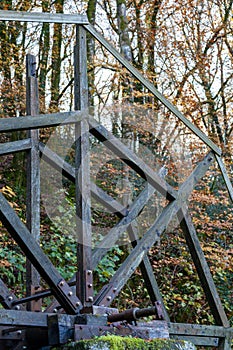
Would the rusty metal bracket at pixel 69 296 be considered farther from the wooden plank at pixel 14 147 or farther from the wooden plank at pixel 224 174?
the wooden plank at pixel 224 174

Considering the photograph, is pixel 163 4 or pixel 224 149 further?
pixel 163 4

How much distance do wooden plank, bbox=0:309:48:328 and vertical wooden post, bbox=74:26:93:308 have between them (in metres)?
0.34

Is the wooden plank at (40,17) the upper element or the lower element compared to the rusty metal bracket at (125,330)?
upper

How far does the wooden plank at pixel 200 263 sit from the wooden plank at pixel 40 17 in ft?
7.11

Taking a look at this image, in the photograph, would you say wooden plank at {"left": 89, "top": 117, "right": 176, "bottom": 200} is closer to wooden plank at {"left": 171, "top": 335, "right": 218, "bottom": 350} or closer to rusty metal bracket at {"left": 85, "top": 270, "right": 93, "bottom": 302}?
rusty metal bracket at {"left": 85, "top": 270, "right": 93, "bottom": 302}

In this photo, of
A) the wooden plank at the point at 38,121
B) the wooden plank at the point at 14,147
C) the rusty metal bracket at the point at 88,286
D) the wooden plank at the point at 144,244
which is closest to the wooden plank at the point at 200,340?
the wooden plank at the point at 144,244

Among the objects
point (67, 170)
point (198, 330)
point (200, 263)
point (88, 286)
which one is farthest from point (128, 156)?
point (198, 330)

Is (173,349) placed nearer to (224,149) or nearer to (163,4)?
(224,149)

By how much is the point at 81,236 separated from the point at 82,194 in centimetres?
33

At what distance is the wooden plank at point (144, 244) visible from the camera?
506cm

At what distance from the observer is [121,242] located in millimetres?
10625

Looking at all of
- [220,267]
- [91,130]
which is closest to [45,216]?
[220,267]

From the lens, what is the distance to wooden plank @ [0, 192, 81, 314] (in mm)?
4268

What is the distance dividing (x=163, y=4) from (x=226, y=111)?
8.83 ft
